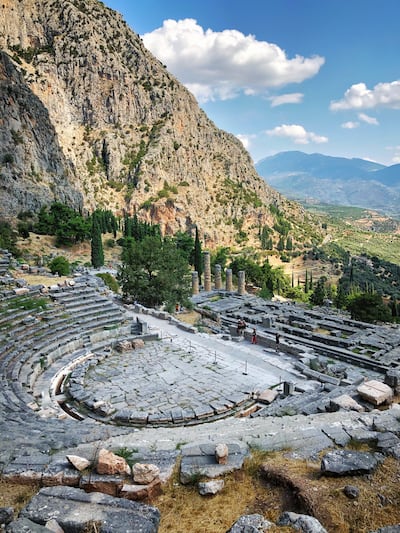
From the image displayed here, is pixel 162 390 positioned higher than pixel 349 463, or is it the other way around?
pixel 349 463

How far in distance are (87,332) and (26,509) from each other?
13.5 meters

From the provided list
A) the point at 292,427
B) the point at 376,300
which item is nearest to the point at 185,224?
the point at 376,300

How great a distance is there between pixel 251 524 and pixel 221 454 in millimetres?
1693

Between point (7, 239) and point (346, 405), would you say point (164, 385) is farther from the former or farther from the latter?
point (7, 239)

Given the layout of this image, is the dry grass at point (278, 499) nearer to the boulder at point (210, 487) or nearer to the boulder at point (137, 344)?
the boulder at point (210, 487)

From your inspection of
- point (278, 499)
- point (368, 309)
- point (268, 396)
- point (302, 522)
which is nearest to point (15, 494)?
point (278, 499)

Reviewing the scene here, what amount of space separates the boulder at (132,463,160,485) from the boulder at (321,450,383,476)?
2.54 m

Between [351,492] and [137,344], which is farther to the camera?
[137,344]

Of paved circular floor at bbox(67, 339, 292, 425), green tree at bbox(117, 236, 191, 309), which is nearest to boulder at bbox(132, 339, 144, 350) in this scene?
paved circular floor at bbox(67, 339, 292, 425)

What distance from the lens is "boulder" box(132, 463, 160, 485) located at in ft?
18.1

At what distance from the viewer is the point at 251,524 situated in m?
4.49

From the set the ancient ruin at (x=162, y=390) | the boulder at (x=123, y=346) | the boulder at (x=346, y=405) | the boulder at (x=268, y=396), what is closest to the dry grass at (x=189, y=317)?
the ancient ruin at (x=162, y=390)

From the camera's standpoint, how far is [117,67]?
95.4 meters

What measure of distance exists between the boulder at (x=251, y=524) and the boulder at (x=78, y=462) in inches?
107
